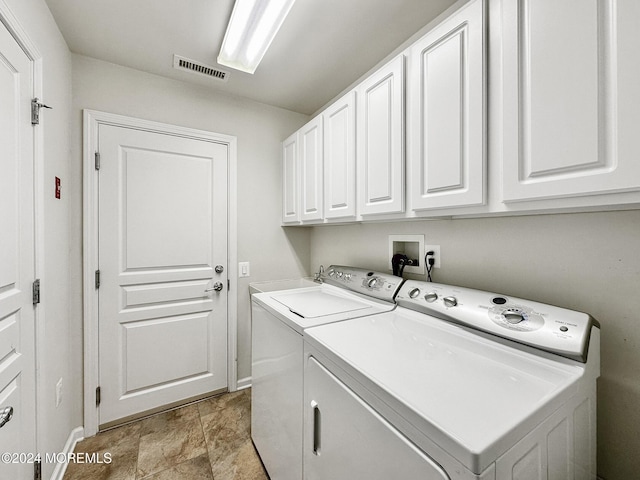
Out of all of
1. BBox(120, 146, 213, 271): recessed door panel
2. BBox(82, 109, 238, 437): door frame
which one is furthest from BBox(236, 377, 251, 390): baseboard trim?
BBox(120, 146, 213, 271): recessed door panel

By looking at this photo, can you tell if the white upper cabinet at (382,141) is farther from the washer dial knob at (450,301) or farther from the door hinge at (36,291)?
the door hinge at (36,291)

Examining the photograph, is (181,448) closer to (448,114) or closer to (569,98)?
(448,114)

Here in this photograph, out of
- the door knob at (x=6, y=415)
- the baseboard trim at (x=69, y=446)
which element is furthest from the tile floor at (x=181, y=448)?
the door knob at (x=6, y=415)

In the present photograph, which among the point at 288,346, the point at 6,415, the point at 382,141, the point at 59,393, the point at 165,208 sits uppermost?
the point at 382,141

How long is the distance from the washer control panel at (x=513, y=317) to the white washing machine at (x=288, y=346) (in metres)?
0.27

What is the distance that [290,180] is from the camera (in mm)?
2299

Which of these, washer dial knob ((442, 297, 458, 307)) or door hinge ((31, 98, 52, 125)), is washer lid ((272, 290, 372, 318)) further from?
door hinge ((31, 98, 52, 125))

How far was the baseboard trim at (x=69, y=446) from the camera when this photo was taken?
4.72 feet

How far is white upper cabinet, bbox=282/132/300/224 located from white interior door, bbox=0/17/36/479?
1.48 m

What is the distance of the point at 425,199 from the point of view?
3.80 feet

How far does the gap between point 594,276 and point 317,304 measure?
3.81 feet

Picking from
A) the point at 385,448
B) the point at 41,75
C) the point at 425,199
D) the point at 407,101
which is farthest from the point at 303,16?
the point at 385,448

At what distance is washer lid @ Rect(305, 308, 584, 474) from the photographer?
0.56m

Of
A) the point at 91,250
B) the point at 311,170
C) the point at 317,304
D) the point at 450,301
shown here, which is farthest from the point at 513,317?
the point at 91,250
